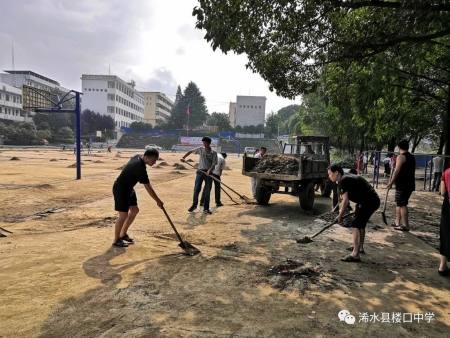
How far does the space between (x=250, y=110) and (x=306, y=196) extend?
105 meters

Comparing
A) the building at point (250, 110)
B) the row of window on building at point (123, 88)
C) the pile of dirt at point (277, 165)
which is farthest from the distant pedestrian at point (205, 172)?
the building at point (250, 110)

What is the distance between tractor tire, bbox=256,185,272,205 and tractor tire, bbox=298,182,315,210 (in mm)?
1050

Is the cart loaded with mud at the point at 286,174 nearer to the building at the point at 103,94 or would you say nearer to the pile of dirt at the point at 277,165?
the pile of dirt at the point at 277,165

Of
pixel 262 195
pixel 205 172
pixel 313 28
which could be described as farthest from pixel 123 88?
pixel 313 28

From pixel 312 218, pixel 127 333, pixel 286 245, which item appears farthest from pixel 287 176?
pixel 127 333

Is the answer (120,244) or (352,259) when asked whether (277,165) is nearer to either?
(352,259)

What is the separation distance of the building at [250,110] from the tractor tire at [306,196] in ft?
337

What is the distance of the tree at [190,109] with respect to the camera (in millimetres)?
102250

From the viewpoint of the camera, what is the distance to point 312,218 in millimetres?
9242

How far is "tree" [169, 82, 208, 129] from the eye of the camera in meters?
102

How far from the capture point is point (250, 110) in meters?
113

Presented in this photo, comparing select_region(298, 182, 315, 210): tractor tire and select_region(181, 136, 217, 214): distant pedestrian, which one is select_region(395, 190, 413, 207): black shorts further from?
select_region(181, 136, 217, 214): distant pedestrian

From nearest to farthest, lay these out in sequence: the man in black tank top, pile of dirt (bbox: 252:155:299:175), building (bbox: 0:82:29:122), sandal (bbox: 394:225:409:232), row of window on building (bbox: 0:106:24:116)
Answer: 1. the man in black tank top
2. sandal (bbox: 394:225:409:232)
3. pile of dirt (bbox: 252:155:299:175)
4. building (bbox: 0:82:29:122)
5. row of window on building (bbox: 0:106:24:116)

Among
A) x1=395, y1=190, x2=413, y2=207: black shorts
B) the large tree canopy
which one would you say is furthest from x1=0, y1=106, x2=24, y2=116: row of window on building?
x1=395, y1=190, x2=413, y2=207: black shorts
